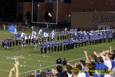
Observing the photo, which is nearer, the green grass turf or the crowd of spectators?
the crowd of spectators

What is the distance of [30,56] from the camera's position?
32469mm

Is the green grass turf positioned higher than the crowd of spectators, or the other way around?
the crowd of spectators

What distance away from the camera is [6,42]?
3781cm

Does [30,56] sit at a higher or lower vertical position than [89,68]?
lower

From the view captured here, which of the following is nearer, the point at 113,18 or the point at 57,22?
the point at 113,18

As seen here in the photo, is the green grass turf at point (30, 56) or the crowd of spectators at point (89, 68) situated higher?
the crowd of spectators at point (89, 68)

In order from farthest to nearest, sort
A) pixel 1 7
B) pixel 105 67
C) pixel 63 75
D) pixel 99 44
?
pixel 1 7
pixel 99 44
pixel 105 67
pixel 63 75

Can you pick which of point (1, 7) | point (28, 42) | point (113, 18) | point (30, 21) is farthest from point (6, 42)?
point (1, 7)

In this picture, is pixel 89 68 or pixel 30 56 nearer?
pixel 89 68

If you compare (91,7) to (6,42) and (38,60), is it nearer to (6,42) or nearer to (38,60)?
(6,42)

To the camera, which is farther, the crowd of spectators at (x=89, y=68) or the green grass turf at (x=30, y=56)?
the green grass turf at (x=30, y=56)

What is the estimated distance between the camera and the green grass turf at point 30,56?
1065 inches

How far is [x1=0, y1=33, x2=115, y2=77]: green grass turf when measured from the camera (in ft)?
88.8

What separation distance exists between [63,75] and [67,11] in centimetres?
5230
